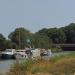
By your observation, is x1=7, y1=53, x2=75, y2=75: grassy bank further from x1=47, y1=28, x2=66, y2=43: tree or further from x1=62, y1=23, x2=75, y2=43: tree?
x1=62, y1=23, x2=75, y2=43: tree

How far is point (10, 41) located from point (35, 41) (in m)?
13.5

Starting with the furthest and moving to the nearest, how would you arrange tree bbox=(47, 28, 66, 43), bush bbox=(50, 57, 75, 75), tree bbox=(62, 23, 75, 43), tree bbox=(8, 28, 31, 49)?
tree bbox=(62, 23, 75, 43) < tree bbox=(47, 28, 66, 43) < tree bbox=(8, 28, 31, 49) < bush bbox=(50, 57, 75, 75)

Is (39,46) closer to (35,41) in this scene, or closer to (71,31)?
(35,41)

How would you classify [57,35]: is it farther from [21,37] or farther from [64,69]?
[64,69]

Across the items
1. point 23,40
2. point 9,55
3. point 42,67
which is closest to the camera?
point 42,67

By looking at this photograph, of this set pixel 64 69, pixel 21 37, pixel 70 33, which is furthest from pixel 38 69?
pixel 70 33

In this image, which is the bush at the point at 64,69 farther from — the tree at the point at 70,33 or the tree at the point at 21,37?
the tree at the point at 70,33

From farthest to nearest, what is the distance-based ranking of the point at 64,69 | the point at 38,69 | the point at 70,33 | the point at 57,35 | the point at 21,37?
1. the point at 70,33
2. the point at 57,35
3. the point at 21,37
4. the point at 38,69
5. the point at 64,69

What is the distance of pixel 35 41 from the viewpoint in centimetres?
9194

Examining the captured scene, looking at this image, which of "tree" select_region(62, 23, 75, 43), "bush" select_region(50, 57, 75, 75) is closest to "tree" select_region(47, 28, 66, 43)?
"tree" select_region(62, 23, 75, 43)

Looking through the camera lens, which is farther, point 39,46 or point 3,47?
point 3,47

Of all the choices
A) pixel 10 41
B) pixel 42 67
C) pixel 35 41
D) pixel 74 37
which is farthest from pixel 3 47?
pixel 42 67

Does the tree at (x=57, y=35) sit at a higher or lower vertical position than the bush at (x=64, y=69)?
higher

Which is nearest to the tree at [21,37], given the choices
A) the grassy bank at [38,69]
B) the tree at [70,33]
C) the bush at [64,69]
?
the tree at [70,33]
